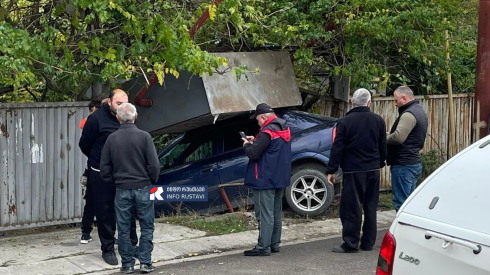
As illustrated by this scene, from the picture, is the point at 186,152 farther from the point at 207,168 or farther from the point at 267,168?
the point at 267,168

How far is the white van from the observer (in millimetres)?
3375

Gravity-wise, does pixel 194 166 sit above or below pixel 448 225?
below

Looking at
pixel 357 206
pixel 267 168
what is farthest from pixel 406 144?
pixel 267 168

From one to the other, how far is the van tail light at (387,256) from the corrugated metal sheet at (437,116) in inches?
313

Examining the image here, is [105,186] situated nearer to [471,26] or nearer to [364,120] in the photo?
[364,120]

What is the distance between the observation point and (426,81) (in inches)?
504

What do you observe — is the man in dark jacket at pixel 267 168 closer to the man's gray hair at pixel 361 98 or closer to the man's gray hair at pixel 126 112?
the man's gray hair at pixel 361 98

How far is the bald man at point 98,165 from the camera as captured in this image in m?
7.30

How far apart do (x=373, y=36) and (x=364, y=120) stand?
305 centimetres

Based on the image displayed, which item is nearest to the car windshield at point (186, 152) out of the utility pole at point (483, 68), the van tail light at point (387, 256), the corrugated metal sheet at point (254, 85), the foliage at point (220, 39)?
the corrugated metal sheet at point (254, 85)

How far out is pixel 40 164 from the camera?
28.8 ft

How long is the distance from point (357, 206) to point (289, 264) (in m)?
1.01

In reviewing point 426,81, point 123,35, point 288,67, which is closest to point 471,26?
point 426,81

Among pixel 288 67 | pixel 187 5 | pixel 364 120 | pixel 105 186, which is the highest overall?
pixel 187 5
